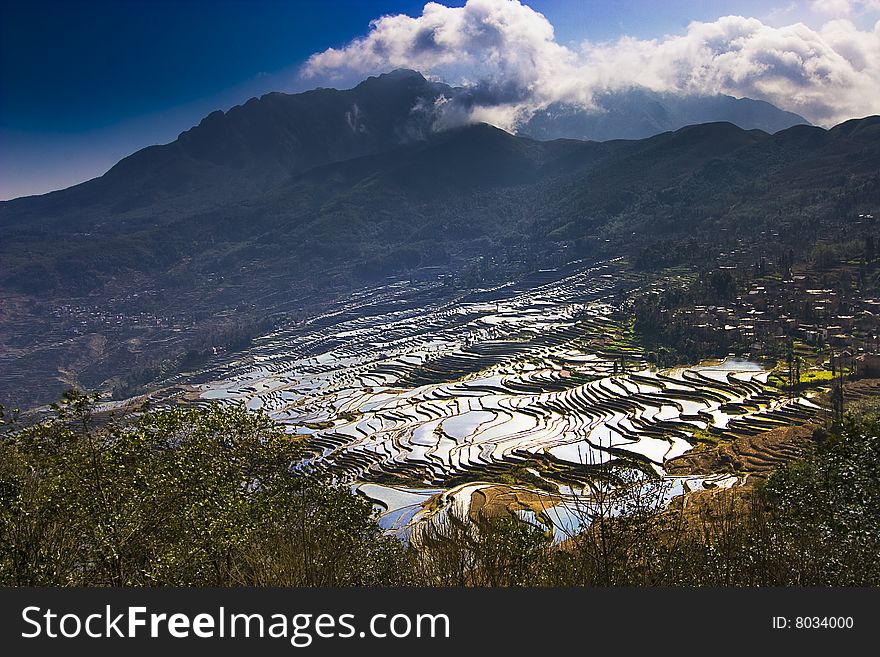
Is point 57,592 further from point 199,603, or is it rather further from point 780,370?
point 780,370

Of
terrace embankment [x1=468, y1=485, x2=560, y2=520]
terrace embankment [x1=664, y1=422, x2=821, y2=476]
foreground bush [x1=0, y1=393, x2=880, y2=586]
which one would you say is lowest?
terrace embankment [x1=468, y1=485, x2=560, y2=520]

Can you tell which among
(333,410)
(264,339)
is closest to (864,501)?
(333,410)

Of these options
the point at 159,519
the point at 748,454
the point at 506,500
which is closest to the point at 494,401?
the point at 506,500

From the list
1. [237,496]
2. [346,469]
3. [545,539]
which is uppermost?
[237,496]

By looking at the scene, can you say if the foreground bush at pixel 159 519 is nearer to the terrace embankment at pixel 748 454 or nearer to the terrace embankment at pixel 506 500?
the terrace embankment at pixel 506 500

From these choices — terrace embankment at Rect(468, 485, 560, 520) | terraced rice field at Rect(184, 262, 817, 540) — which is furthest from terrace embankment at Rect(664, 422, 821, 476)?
terrace embankment at Rect(468, 485, 560, 520)

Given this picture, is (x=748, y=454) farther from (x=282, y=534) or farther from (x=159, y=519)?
(x=159, y=519)

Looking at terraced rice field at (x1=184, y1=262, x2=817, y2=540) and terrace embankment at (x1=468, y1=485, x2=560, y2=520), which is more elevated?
terraced rice field at (x1=184, y1=262, x2=817, y2=540)

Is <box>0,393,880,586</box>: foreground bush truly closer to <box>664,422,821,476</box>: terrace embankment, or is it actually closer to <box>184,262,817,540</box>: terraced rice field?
<box>184,262,817,540</box>: terraced rice field
